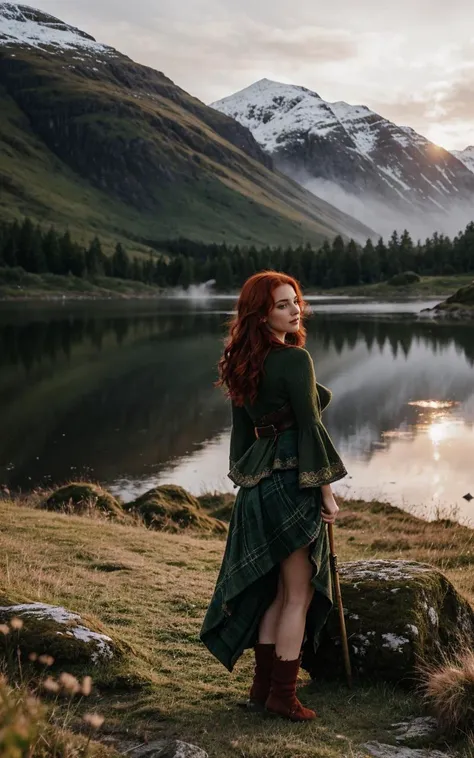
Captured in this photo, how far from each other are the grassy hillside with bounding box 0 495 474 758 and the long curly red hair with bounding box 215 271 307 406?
8.99 feet

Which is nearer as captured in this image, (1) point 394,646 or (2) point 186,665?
(1) point 394,646

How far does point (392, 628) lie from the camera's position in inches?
291

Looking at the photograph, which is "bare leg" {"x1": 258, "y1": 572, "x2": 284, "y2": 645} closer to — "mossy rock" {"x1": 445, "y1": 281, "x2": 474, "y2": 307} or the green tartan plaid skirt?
the green tartan plaid skirt

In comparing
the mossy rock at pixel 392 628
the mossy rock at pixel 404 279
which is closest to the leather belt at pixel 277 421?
the mossy rock at pixel 392 628

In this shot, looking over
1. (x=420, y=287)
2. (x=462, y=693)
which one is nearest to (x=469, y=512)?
(x=462, y=693)

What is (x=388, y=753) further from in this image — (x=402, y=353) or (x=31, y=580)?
(x=402, y=353)

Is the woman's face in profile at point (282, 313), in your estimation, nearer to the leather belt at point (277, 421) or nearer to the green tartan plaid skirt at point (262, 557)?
the leather belt at point (277, 421)

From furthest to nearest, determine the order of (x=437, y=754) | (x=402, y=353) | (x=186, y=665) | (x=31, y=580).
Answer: (x=402, y=353) < (x=31, y=580) < (x=186, y=665) < (x=437, y=754)

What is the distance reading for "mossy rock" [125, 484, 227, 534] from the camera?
61.9ft

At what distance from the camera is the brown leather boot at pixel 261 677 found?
267 inches

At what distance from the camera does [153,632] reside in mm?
8656

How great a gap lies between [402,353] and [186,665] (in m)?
60.8

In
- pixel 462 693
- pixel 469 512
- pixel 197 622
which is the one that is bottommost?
pixel 469 512

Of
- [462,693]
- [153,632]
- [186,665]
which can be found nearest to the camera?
[462,693]
